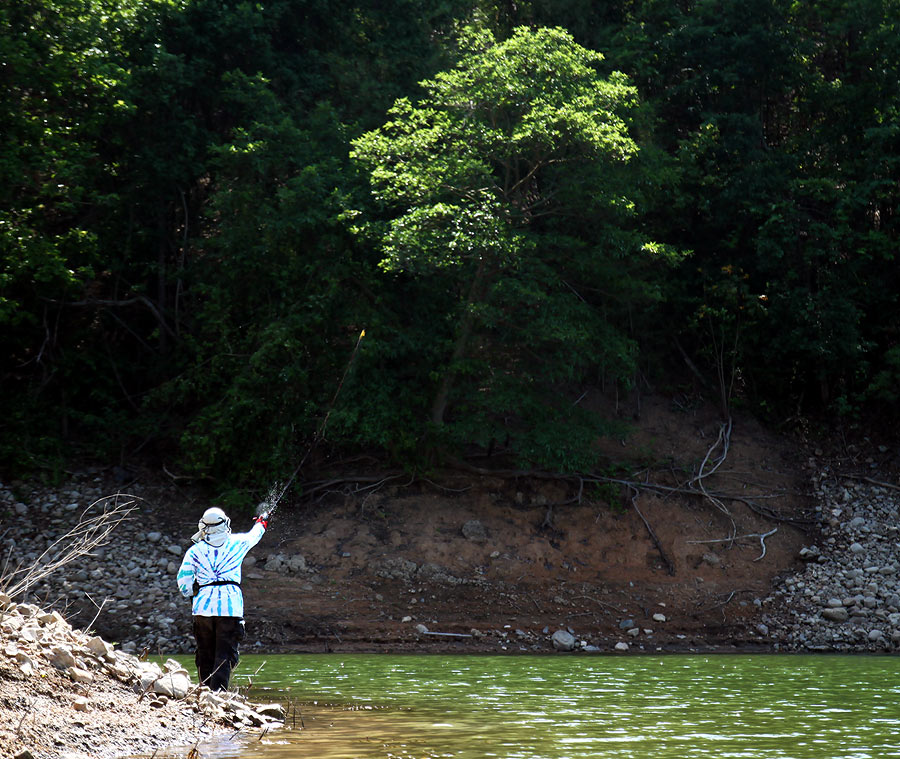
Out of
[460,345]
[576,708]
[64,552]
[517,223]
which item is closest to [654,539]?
[460,345]

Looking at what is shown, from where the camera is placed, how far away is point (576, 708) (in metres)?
9.23

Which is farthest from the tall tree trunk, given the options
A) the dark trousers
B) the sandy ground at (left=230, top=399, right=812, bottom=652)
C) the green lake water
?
the dark trousers

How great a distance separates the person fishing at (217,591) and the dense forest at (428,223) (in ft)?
29.9

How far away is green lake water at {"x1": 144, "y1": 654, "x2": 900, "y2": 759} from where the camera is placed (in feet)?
23.1

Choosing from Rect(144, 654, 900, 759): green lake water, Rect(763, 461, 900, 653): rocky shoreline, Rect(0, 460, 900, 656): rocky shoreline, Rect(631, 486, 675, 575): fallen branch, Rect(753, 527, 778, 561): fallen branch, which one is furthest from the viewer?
Rect(753, 527, 778, 561): fallen branch

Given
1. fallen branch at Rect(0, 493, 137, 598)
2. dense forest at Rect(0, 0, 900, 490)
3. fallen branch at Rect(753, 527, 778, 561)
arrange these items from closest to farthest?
fallen branch at Rect(0, 493, 137, 598) → dense forest at Rect(0, 0, 900, 490) → fallen branch at Rect(753, 527, 778, 561)

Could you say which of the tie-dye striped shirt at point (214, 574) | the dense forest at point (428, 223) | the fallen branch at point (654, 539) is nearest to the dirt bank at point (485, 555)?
the fallen branch at point (654, 539)

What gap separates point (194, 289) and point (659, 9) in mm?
11786

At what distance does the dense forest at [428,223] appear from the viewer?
59.9 feet

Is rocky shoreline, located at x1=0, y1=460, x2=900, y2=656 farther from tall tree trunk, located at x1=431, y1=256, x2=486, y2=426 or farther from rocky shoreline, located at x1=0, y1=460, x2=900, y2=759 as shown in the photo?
tall tree trunk, located at x1=431, y1=256, x2=486, y2=426

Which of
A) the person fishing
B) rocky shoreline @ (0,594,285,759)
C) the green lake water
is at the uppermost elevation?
the person fishing

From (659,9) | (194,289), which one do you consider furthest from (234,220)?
(659,9)

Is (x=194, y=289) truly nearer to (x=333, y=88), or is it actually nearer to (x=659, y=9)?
(x=333, y=88)

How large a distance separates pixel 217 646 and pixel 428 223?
10.0 meters
